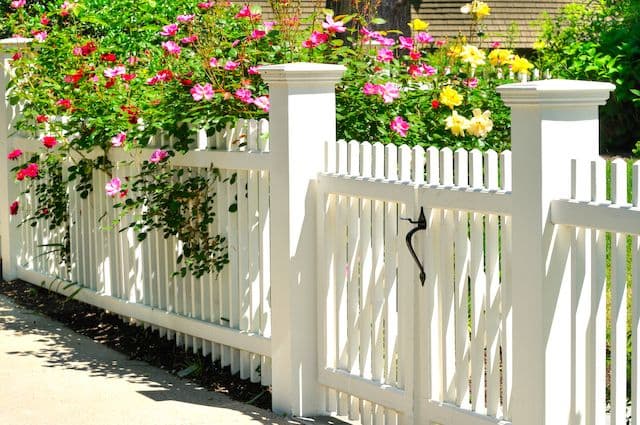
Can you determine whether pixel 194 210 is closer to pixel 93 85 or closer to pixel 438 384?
pixel 93 85

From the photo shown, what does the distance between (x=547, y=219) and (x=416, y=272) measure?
963 millimetres

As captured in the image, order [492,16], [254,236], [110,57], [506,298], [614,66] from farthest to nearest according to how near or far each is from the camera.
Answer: [492,16] < [614,66] < [110,57] < [254,236] < [506,298]

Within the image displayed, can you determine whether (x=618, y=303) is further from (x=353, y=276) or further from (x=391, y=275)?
(x=353, y=276)

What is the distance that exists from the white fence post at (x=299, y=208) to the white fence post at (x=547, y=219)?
64.2 inches

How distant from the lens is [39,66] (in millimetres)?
8695

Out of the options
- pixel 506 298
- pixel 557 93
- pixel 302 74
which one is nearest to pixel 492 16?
pixel 302 74

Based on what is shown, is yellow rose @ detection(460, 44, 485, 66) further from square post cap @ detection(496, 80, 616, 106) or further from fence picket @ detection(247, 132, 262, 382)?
square post cap @ detection(496, 80, 616, 106)

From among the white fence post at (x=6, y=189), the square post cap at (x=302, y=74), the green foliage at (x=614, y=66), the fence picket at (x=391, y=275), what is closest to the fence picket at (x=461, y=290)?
the fence picket at (x=391, y=275)

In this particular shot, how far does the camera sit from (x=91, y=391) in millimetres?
6512

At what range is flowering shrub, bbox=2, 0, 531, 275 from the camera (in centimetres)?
678

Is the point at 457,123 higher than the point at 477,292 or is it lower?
higher

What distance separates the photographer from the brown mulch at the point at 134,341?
261 inches

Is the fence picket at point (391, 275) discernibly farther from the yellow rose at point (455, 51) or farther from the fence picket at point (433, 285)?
the yellow rose at point (455, 51)

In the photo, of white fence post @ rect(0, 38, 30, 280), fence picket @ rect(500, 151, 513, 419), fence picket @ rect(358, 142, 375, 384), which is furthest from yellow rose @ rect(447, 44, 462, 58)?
white fence post @ rect(0, 38, 30, 280)
